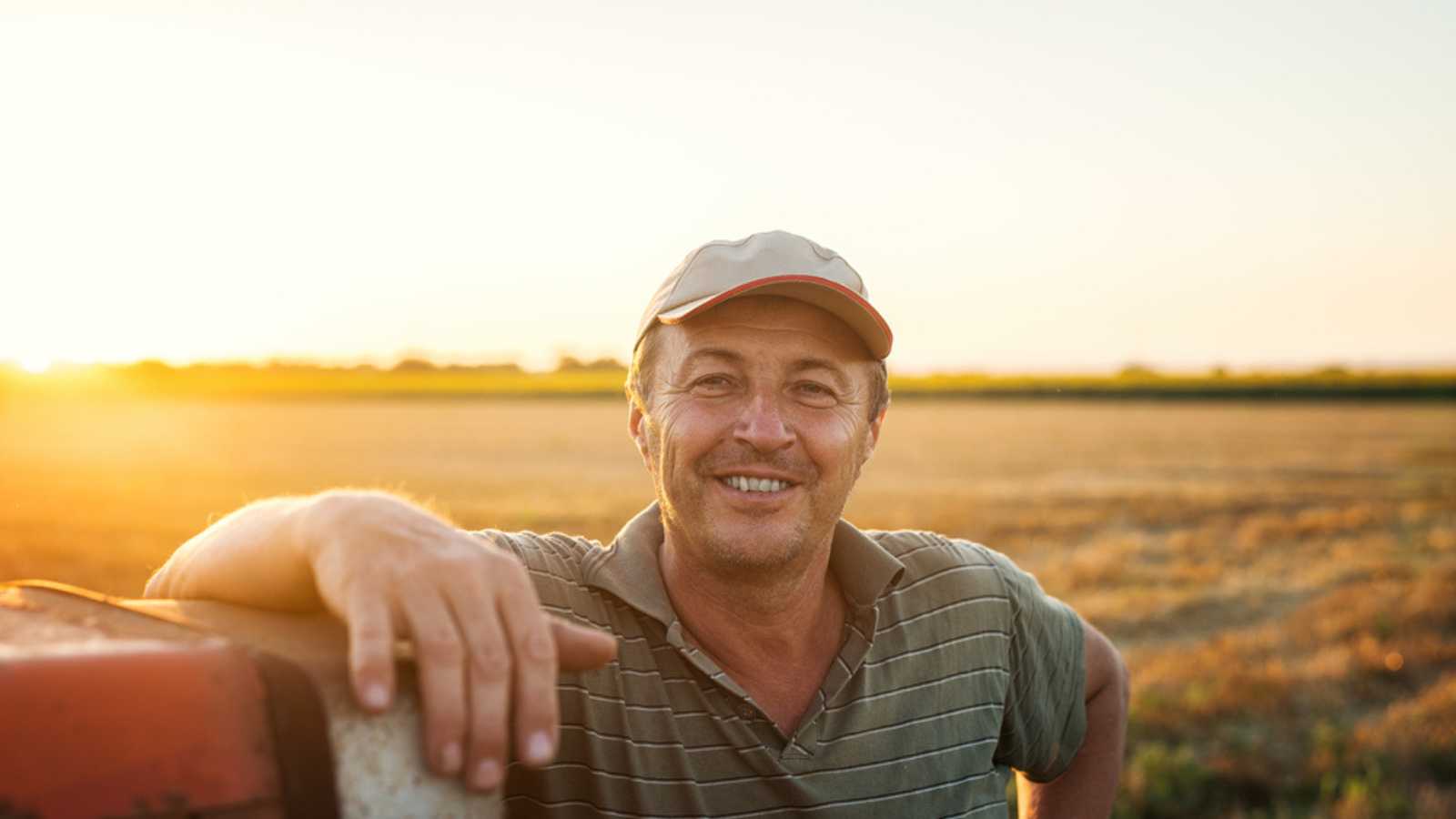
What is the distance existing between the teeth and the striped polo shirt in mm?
259

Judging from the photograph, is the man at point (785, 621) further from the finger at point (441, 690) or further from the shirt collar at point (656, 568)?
the finger at point (441, 690)

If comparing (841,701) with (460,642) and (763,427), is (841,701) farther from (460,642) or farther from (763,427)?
(460,642)

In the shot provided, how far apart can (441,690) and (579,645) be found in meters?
0.18

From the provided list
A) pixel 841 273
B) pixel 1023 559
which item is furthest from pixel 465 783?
pixel 1023 559

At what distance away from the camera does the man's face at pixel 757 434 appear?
284 cm

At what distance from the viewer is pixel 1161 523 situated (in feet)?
63.1

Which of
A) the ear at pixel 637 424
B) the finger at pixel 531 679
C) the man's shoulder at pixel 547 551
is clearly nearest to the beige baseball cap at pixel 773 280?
the ear at pixel 637 424

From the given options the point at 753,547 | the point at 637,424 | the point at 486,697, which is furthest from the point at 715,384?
the point at 486,697

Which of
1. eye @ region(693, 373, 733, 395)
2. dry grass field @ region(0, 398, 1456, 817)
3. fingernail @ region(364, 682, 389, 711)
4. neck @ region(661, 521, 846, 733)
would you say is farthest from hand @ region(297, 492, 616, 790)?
eye @ region(693, 373, 733, 395)

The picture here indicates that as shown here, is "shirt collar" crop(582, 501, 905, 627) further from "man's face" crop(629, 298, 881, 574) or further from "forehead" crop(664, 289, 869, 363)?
"forehead" crop(664, 289, 869, 363)

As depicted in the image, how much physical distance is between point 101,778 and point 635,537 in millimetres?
1908

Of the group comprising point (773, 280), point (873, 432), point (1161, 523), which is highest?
point (773, 280)

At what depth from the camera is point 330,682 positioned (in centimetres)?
124

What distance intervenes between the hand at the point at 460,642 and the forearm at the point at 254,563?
4.5 inches
